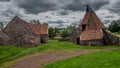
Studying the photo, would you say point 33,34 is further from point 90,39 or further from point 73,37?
point 90,39

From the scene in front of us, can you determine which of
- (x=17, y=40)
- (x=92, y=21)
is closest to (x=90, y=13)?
(x=92, y=21)

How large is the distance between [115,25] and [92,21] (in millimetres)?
43726

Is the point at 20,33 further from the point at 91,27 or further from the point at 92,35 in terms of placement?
the point at 92,35

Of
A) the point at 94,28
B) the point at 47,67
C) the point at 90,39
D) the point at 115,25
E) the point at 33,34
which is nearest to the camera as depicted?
the point at 47,67

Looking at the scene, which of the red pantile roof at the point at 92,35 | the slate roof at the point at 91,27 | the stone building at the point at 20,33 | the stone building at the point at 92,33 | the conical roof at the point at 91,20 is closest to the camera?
the stone building at the point at 92,33

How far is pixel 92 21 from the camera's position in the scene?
2344 inches

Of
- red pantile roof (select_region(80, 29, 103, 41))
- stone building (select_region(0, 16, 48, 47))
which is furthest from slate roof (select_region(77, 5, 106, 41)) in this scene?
stone building (select_region(0, 16, 48, 47))

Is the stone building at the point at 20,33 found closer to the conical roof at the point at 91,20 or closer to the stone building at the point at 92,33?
the stone building at the point at 92,33

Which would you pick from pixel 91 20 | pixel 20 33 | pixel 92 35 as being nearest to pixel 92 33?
pixel 92 35

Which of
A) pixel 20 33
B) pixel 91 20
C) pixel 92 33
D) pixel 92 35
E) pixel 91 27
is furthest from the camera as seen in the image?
pixel 20 33

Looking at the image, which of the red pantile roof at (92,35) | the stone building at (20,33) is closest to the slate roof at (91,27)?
the red pantile roof at (92,35)

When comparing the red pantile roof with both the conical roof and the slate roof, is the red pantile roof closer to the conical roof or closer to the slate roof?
the slate roof

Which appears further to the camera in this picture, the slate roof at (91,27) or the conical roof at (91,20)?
the conical roof at (91,20)

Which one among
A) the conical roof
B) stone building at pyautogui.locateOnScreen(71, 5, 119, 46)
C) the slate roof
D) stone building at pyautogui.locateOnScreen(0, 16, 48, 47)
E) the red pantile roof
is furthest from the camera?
stone building at pyautogui.locateOnScreen(0, 16, 48, 47)
